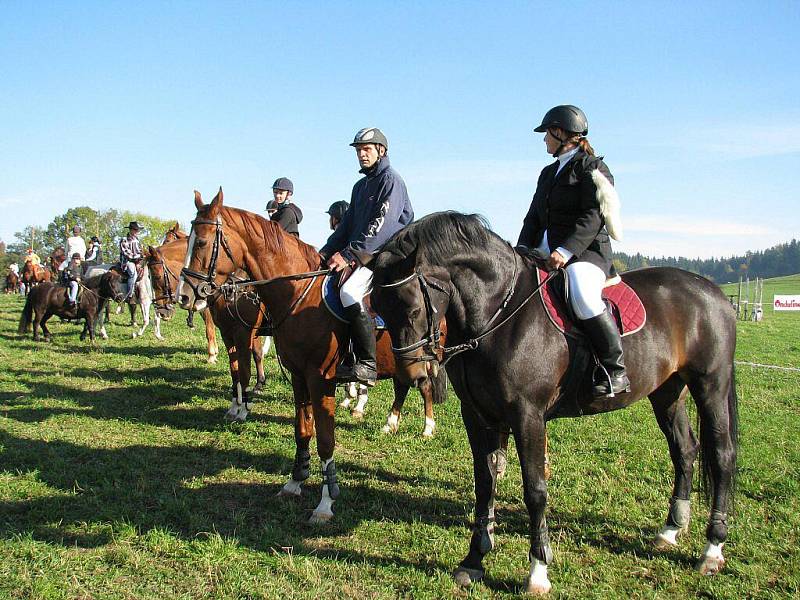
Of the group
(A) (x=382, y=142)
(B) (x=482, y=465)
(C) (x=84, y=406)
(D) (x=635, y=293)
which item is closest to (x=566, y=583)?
(B) (x=482, y=465)

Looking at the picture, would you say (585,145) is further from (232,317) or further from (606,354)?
(232,317)

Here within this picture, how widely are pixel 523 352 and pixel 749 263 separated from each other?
16059 centimetres

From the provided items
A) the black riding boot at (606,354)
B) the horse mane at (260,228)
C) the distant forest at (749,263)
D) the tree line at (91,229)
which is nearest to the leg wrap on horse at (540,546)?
the black riding boot at (606,354)

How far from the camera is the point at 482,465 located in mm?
4680

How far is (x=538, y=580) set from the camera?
4176 millimetres

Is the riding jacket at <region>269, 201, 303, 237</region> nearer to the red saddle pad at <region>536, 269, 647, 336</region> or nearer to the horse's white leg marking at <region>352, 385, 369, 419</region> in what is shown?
the horse's white leg marking at <region>352, 385, 369, 419</region>

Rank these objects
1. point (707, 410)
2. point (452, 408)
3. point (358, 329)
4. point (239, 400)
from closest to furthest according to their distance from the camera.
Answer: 1. point (707, 410)
2. point (358, 329)
3. point (239, 400)
4. point (452, 408)

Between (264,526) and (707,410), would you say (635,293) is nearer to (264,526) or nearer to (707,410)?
(707,410)

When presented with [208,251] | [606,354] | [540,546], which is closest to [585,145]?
[606,354]

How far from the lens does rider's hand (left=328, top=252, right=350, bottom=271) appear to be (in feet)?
18.7

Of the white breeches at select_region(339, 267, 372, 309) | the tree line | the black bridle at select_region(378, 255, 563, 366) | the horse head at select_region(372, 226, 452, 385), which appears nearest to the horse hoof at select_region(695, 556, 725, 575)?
the black bridle at select_region(378, 255, 563, 366)

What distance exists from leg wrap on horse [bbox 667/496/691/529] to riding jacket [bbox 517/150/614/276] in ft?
6.94

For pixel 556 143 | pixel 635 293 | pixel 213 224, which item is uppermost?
pixel 556 143

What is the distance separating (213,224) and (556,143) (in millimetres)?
3309
